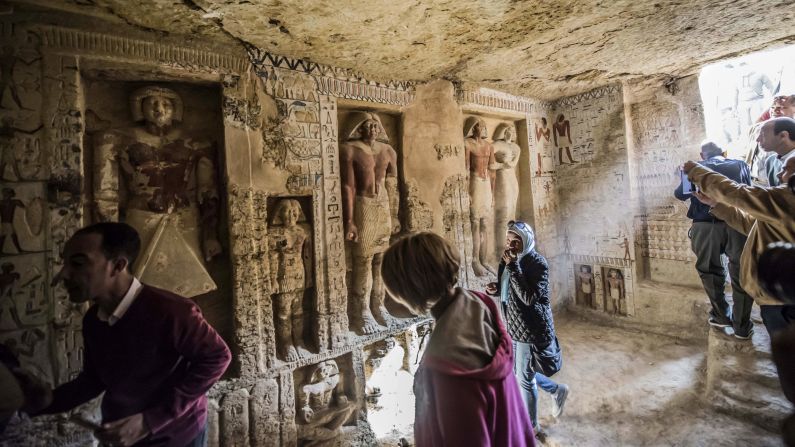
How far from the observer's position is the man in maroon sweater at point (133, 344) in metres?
1.50

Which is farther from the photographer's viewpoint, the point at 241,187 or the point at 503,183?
the point at 503,183

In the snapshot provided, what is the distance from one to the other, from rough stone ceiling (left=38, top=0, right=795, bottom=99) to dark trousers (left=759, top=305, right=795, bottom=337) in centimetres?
246

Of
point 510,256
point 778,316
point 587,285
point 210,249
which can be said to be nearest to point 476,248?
point 510,256

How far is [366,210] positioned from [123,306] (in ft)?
8.12

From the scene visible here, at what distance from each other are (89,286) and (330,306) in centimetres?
219

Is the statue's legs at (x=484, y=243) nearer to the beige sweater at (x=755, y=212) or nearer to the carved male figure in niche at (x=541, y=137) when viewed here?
the carved male figure in niche at (x=541, y=137)

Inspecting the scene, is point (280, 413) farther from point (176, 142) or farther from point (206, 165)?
point (176, 142)

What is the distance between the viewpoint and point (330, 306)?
139 inches

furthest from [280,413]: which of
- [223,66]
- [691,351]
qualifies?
[691,351]

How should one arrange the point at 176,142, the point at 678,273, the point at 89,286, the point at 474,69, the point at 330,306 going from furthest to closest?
the point at 678,273
the point at 474,69
the point at 330,306
the point at 176,142
the point at 89,286

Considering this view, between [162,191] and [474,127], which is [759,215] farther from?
[162,191]

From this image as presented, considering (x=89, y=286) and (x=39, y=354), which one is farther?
(x=39, y=354)

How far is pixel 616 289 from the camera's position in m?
5.35

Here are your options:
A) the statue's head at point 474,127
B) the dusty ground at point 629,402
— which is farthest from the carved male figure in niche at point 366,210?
the statue's head at point 474,127
